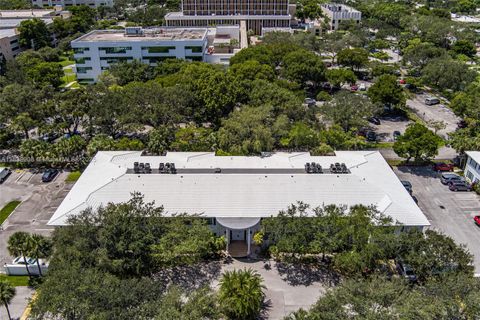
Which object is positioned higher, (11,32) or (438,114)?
(11,32)

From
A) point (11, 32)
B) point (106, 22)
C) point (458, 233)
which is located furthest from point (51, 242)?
point (106, 22)

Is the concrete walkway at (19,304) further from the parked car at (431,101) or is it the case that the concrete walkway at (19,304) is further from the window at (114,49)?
the parked car at (431,101)

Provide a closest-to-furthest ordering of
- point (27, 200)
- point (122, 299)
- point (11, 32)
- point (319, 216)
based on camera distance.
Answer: point (122, 299)
point (319, 216)
point (27, 200)
point (11, 32)

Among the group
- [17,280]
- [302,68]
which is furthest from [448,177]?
[17,280]

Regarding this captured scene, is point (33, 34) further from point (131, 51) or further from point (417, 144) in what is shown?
point (417, 144)

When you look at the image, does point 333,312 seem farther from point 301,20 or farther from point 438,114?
point 301,20

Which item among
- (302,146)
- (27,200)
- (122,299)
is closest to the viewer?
(122,299)
